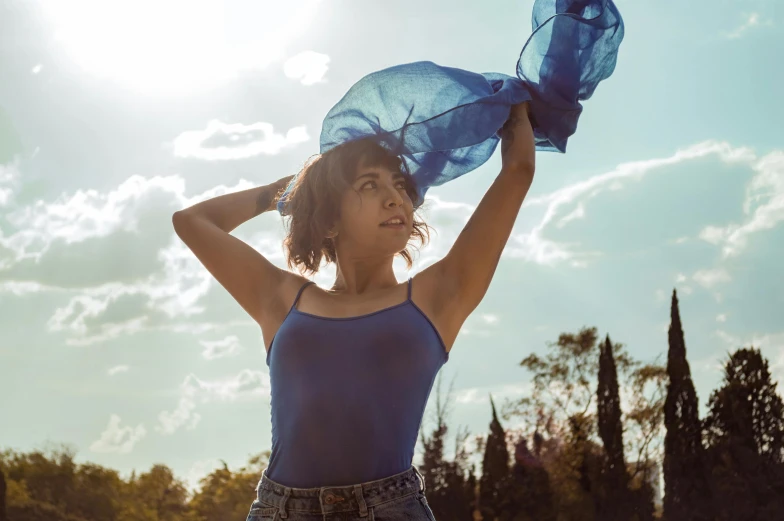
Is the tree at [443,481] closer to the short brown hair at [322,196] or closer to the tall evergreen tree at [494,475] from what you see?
the tall evergreen tree at [494,475]

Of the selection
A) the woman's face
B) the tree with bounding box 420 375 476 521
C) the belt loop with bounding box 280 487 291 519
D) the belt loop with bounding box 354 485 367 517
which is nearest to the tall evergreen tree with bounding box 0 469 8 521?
the tree with bounding box 420 375 476 521

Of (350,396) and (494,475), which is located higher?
(494,475)

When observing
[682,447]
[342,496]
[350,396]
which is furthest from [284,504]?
[682,447]

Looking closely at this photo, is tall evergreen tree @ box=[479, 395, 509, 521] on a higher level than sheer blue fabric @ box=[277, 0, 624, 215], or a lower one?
higher

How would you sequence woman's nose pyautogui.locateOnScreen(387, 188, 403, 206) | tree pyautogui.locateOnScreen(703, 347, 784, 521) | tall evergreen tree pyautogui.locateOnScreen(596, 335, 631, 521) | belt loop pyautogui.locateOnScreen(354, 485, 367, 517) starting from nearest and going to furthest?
1. belt loop pyautogui.locateOnScreen(354, 485, 367, 517)
2. woman's nose pyautogui.locateOnScreen(387, 188, 403, 206)
3. tree pyautogui.locateOnScreen(703, 347, 784, 521)
4. tall evergreen tree pyautogui.locateOnScreen(596, 335, 631, 521)

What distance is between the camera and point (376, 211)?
2424mm

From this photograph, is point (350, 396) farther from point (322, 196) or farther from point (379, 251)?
point (322, 196)

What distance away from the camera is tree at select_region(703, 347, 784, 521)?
23.9 m

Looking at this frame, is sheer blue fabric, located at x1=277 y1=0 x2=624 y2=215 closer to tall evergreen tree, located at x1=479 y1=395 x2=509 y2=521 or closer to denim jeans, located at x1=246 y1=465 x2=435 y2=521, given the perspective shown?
denim jeans, located at x1=246 y1=465 x2=435 y2=521

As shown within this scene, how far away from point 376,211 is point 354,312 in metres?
0.32

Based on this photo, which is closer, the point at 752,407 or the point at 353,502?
the point at 353,502

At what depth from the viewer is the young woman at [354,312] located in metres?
2.09

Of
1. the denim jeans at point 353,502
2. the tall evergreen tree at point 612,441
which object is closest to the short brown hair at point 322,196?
the denim jeans at point 353,502

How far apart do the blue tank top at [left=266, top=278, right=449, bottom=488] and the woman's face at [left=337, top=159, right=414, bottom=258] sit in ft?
0.92
